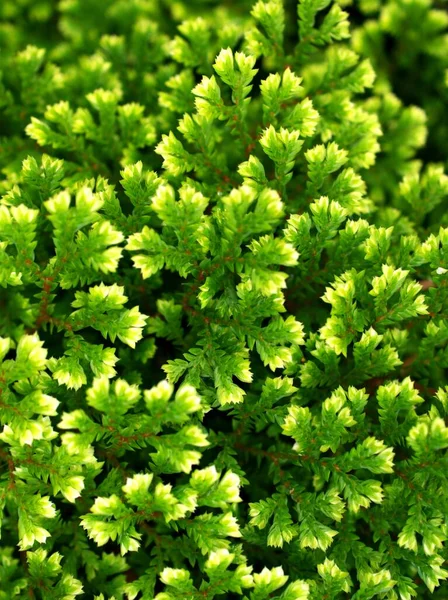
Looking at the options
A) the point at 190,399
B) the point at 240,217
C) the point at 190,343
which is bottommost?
the point at 190,343

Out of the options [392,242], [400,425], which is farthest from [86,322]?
[392,242]

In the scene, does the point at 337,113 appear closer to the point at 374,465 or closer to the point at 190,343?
the point at 190,343

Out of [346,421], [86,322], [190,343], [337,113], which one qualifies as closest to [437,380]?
[346,421]

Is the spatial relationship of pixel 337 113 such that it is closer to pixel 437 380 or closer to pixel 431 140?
pixel 431 140

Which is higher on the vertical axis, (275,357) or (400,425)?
(275,357)

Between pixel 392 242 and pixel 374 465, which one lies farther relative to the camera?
pixel 392 242

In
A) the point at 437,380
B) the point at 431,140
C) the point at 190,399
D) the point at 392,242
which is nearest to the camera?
the point at 190,399

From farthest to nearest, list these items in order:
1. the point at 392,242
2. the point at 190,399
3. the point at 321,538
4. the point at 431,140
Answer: the point at 431,140, the point at 392,242, the point at 321,538, the point at 190,399
